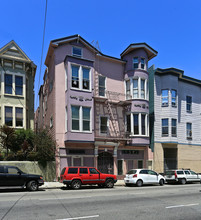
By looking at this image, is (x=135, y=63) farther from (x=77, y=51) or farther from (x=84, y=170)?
(x=84, y=170)

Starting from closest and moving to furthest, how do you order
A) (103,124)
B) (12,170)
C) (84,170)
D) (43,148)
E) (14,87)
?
(12,170) < (84,170) < (43,148) < (103,124) < (14,87)

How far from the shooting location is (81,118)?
22.0 meters

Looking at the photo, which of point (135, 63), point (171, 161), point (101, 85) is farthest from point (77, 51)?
point (171, 161)

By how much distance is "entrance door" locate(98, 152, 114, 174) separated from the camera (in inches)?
923

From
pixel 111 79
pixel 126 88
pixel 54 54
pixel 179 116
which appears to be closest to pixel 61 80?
pixel 54 54

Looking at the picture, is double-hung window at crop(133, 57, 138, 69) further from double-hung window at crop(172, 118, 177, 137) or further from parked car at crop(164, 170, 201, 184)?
parked car at crop(164, 170, 201, 184)

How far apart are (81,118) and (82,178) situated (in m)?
6.42

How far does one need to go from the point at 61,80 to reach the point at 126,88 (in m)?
7.20

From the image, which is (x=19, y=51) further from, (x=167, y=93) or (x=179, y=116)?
(x=179, y=116)

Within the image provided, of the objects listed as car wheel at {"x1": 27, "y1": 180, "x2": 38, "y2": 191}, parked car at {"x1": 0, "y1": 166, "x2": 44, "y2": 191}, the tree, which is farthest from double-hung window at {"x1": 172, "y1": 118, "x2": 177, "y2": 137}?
car wheel at {"x1": 27, "y1": 180, "x2": 38, "y2": 191}

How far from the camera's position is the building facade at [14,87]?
24734 millimetres

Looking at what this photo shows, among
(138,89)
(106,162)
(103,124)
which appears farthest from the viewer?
(138,89)

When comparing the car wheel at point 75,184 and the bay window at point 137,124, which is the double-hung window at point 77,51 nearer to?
the bay window at point 137,124

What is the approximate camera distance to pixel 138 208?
9.78 m
